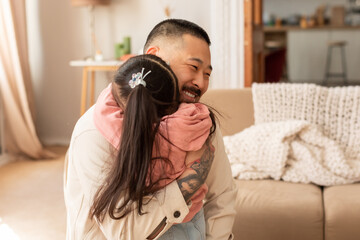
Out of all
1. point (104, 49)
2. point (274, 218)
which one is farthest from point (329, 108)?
point (104, 49)

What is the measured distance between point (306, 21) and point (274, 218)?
7.82 m

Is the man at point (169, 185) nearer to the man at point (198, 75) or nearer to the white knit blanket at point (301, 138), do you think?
the man at point (198, 75)

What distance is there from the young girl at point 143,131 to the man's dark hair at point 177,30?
0.49 feet

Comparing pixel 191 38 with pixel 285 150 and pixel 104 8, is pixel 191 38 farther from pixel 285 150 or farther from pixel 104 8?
pixel 104 8

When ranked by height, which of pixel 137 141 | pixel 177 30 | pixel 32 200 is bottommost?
pixel 32 200

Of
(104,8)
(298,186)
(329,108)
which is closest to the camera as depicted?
(298,186)

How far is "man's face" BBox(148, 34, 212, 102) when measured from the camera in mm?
1115

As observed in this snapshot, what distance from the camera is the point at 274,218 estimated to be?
1882 mm

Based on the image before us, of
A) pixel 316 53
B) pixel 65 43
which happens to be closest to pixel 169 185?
pixel 65 43

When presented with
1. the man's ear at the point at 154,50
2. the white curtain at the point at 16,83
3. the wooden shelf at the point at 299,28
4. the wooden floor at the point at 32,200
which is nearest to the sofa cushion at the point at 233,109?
the wooden floor at the point at 32,200

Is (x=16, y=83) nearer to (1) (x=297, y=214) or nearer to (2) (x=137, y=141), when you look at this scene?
(1) (x=297, y=214)

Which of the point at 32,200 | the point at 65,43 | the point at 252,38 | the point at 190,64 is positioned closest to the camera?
the point at 190,64

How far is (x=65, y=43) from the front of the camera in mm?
4332

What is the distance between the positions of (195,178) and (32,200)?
216 cm
